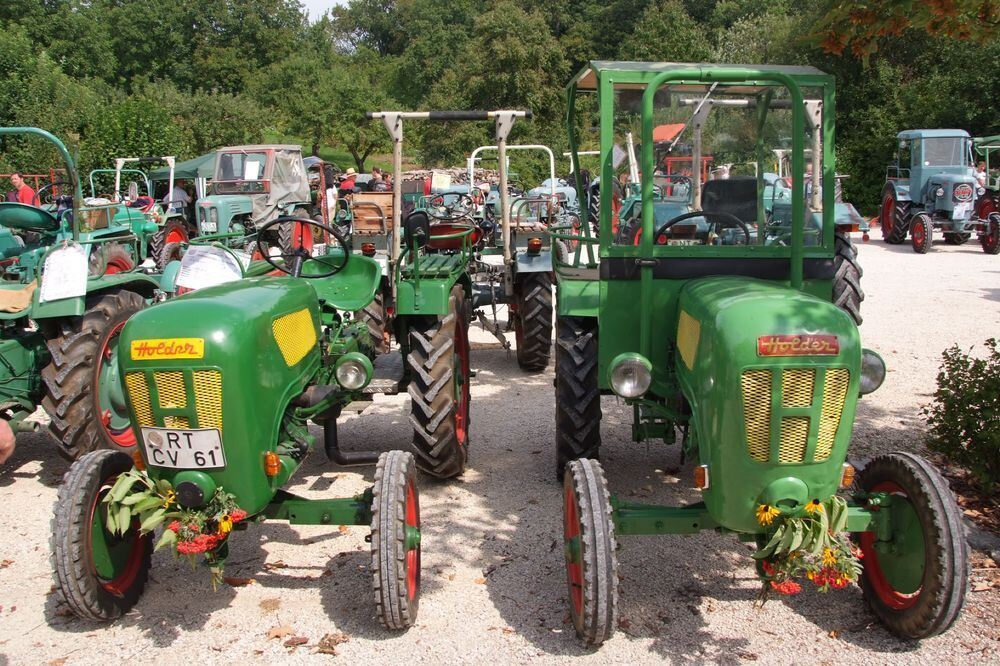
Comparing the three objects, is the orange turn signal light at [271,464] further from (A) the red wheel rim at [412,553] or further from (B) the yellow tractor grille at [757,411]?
(B) the yellow tractor grille at [757,411]

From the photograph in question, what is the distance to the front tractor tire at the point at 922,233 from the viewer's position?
1622cm

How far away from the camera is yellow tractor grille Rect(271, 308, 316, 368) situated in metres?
3.90

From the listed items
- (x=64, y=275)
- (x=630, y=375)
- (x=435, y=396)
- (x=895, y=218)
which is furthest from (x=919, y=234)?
(x=64, y=275)

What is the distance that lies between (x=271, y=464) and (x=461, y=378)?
2305 millimetres

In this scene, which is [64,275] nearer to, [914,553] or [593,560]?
[593,560]

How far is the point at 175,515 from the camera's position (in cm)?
335

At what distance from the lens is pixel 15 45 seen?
27672 millimetres

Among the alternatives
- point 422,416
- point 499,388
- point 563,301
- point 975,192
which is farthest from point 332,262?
point 975,192

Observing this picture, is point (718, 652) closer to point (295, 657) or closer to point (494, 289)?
point (295, 657)

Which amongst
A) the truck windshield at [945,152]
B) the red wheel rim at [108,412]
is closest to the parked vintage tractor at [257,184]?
the red wheel rim at [108,412]

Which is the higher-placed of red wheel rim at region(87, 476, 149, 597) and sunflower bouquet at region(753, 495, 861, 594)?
sunflower bouquet at region(753, 495, 861, 594)

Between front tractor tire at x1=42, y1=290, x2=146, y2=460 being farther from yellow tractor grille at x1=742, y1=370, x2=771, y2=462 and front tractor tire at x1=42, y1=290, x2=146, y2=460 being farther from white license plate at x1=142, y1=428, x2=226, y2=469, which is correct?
yellow tractor grille at x1=742, y1=370, x2=771, y2=462

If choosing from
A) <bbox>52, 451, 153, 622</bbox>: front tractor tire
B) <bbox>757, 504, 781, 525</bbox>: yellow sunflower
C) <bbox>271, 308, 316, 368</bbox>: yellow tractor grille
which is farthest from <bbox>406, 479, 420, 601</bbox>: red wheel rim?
<bbox>757, 504, 781, 525</bbox>: yellow sunflower

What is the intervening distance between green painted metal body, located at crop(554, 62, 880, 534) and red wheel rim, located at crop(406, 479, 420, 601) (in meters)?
0.89
